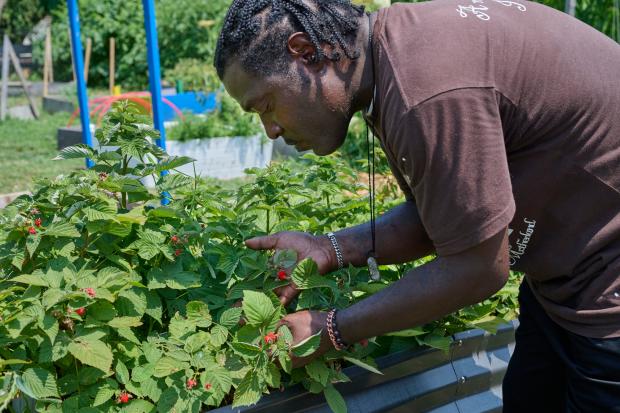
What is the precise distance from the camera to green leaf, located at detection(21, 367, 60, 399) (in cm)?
170

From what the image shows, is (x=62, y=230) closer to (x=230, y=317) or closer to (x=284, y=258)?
(x=230, y=317)

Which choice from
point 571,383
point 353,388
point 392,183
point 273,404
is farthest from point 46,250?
point 392,183

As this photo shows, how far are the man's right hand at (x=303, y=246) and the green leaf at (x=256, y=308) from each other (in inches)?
11.4

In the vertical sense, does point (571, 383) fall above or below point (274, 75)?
below

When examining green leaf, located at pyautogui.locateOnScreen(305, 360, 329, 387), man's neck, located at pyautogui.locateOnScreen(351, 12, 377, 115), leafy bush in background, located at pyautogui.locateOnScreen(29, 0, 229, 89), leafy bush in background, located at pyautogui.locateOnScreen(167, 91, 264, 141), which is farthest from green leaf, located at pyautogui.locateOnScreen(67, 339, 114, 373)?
leafy bush in background, located at pyautogui.locateOnScreen(29, 0, 229, 89)

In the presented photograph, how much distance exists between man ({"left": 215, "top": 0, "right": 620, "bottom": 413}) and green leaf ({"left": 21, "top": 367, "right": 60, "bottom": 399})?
548 mm

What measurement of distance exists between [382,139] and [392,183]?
4.84 feet

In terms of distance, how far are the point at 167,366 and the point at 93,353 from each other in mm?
172

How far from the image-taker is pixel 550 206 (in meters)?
1.78

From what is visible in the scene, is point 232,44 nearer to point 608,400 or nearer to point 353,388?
point 353,388

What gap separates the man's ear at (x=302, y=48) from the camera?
1699mm

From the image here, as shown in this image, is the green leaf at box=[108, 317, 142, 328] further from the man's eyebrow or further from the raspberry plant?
the man's eyebrow

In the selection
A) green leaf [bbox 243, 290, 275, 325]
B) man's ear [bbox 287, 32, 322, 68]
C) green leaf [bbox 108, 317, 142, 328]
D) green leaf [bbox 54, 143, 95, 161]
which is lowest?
green leaf [bbox 108, 317, 142, 328]

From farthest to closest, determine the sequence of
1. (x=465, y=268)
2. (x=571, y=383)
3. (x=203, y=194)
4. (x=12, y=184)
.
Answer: (x=12, y=184)
(x=203, y=194)
(x=571, y=383)
(x=465, y=268)
